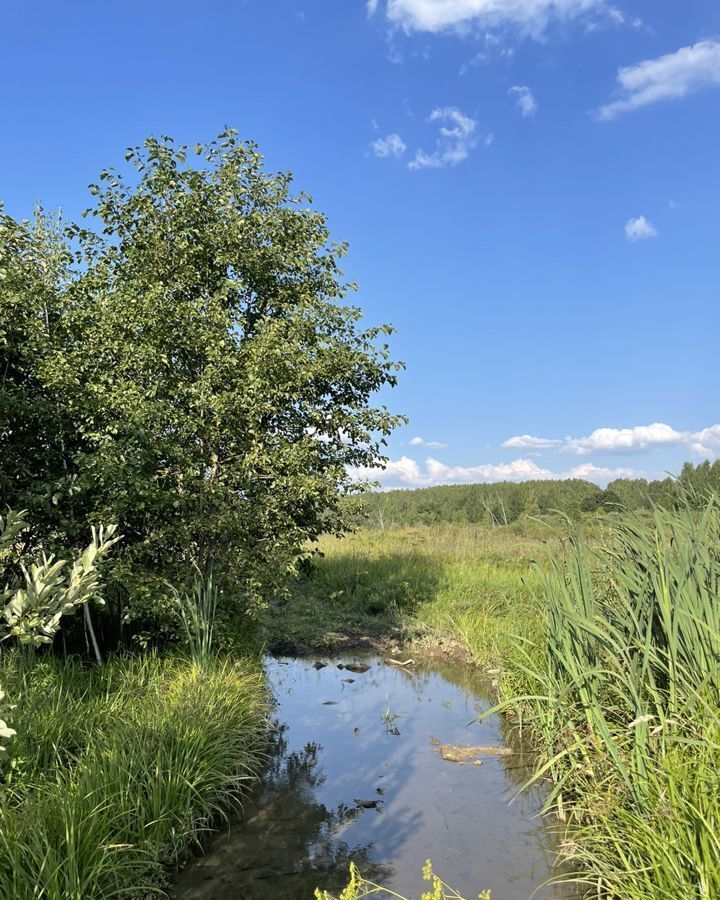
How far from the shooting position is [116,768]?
4.59m

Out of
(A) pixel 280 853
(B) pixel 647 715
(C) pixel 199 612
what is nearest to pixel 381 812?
(A) pixel 280 853

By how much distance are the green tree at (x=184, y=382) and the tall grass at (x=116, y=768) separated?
2.94 feet

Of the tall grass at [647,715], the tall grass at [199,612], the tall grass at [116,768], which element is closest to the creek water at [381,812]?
the tall grass at [116,768]

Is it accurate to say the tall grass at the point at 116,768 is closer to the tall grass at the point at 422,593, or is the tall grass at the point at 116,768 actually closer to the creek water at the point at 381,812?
the creek water at the point at 381,812

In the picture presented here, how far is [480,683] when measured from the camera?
922cm

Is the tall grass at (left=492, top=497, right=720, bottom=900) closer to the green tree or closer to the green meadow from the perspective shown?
the green meadow

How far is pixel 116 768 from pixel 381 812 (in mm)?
2251

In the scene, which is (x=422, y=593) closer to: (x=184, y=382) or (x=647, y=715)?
(x=184, y=382)

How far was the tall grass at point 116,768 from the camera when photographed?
3.73m

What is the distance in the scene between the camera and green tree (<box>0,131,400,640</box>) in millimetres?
6672

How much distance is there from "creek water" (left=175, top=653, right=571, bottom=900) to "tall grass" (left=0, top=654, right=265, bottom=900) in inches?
14.2

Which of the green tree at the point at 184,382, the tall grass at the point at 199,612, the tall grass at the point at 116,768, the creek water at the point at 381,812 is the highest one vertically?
the green tree at the point at 184,382

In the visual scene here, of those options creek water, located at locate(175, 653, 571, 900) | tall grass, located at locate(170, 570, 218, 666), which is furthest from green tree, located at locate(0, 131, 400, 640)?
creek water, located at locate(175, 653, 571, 900)

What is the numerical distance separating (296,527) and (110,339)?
114 inches
